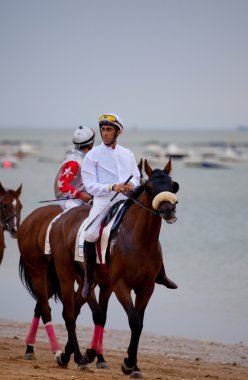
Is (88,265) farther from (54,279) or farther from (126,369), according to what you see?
(54,279)

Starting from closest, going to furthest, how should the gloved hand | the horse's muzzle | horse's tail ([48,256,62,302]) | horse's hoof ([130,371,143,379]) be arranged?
the horse's muzzle → horse's hoof ([130,371,143,379]) → the gloved hand → horse's tail ([48,256,62,302])

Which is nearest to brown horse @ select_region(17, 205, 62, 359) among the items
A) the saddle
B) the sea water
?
the saddle

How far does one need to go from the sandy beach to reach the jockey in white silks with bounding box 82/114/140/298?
103 cm

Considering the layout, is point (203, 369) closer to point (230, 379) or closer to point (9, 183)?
point (230, 379)

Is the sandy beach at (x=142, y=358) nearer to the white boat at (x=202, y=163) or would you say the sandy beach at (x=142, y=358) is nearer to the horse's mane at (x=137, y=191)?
the horse's mane at (x=137, y=191)

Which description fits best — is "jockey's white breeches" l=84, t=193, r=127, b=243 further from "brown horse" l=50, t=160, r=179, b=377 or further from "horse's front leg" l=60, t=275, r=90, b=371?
"horse's front leg" l=60, t=275, r=90, b=371

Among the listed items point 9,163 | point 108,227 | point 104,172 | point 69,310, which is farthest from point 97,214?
point 9,163

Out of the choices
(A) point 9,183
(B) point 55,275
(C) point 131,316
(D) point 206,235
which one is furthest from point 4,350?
(A) point 9,183

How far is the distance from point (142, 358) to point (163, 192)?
3.44m

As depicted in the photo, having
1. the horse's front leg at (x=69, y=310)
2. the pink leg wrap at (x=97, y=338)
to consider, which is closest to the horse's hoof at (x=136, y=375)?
the pink leg wrap at (x=97, y=338)

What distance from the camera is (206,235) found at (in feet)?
111

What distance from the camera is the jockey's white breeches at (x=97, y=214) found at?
36.8ft

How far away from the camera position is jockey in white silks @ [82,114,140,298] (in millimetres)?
11305

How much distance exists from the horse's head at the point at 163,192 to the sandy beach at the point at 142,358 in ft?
5.56
